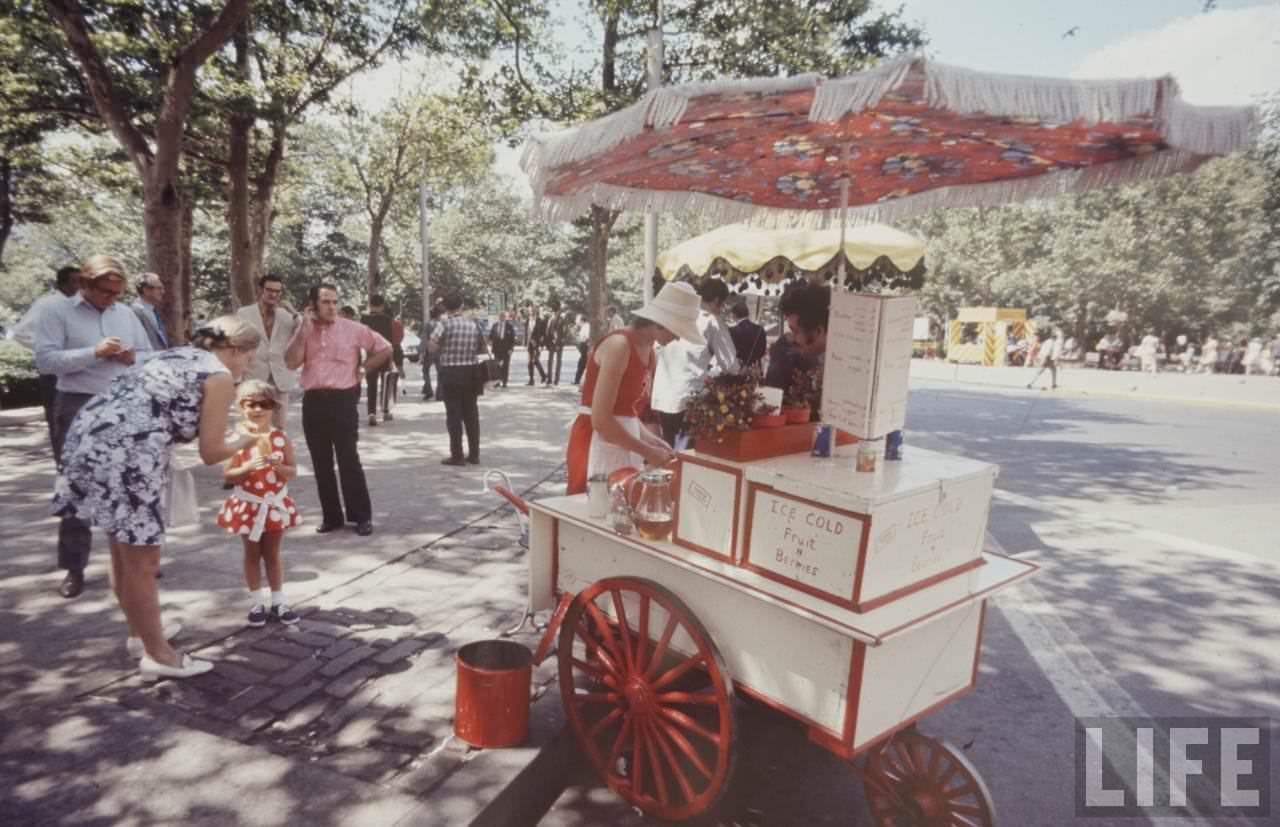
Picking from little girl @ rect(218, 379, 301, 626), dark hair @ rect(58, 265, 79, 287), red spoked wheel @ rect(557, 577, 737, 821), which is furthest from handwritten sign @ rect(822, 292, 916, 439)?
dark hair @ rect(58, 265, 79, 287)

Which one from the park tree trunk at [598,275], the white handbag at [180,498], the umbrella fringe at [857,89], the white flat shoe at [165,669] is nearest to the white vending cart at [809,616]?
the umbrella fringe at [857,89]

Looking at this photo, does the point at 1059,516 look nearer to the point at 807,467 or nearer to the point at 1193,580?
the point at 1193,580

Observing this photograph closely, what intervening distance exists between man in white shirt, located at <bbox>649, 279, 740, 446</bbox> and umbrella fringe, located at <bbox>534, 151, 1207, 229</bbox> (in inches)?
68.8

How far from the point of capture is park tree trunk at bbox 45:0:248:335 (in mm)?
7254

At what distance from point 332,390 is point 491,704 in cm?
335

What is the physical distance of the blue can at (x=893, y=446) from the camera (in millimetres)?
2811

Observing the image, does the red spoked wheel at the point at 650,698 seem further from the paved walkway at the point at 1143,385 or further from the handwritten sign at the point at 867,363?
the paved walkway at the point at 1143,385

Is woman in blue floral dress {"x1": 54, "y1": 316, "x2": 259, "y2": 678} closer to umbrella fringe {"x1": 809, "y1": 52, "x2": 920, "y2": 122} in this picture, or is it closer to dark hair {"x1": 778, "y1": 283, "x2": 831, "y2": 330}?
umbrella fringe {"x1": 809, "y1": 52, "x2": 920, "y2": 122}

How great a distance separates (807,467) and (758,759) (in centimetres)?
146

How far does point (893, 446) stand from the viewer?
2818 mm

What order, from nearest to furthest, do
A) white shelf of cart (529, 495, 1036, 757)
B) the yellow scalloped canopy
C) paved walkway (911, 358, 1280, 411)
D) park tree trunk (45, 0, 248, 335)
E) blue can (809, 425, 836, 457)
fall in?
white shelf of cart (529, 495, 1036, 757), blue can (809, 425, 836, 457), park tree trunk (45, 0, 248, 335), the yellow scalloped canopy, paved walkway (911, 358, 1280, 411)

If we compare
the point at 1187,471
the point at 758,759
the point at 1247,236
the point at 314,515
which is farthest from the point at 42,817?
the point at 1247,236

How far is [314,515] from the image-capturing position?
5.99 m

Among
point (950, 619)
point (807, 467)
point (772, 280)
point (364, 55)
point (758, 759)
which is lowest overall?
point (758, 759)
